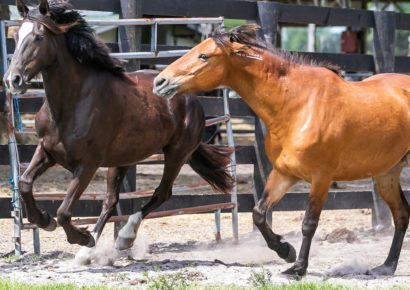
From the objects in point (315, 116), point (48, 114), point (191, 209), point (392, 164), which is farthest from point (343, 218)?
point (48, 114)

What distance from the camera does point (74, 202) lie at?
261 inches

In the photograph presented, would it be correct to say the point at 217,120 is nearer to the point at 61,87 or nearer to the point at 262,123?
the point at 262,123

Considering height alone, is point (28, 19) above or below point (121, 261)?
above

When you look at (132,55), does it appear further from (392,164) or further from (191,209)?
(392,164)

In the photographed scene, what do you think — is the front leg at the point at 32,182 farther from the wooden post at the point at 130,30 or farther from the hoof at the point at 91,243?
the wooden post at the point at 130,30

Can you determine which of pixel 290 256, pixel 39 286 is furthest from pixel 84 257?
pixel 290 256

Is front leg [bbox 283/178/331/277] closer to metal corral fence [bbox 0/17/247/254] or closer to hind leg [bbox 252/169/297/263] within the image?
hind leg [bbox 252/169/297/263]

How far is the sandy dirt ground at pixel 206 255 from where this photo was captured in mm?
6285

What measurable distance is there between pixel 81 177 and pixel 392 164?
8.24 feet

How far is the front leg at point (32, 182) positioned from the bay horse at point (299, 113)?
3.93ft

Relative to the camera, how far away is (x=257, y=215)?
6.60 metres

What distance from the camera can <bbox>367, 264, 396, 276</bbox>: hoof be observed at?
268 inches

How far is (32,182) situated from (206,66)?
5.44 feet

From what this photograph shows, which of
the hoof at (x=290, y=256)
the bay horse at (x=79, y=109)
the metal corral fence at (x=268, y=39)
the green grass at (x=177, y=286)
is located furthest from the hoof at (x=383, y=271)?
the metal corral fence at (x=268, y=39)
